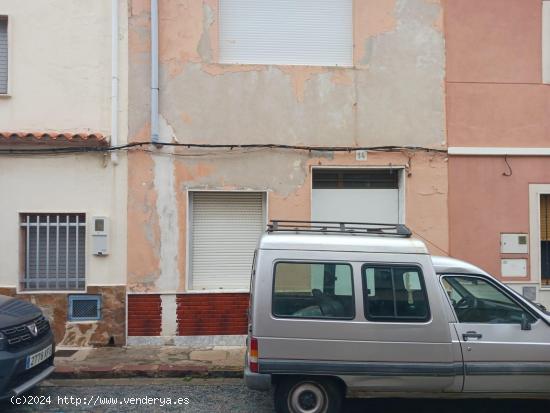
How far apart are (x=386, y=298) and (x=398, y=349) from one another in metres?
0.48

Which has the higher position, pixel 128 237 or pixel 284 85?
pixel 284 85

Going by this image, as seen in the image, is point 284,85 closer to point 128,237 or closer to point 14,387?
point 128,237

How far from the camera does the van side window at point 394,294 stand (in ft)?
15.6

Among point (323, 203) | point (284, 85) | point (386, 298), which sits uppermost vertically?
point (284, 85)

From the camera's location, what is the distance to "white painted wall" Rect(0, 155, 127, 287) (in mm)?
7566

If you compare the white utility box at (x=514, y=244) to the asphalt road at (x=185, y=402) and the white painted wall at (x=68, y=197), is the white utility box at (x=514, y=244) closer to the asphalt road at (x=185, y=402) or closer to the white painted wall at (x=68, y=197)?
the asphalt road at (x=185, y=402)

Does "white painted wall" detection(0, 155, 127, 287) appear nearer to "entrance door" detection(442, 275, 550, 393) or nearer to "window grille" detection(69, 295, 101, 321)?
"window grille" detection(69, 295, 101, 321)

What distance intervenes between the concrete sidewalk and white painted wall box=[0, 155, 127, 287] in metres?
1.08

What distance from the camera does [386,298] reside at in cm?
478

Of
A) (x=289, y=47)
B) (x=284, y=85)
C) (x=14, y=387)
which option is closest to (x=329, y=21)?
(x=289, y=47)

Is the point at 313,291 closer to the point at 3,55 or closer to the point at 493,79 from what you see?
the point at 493,79

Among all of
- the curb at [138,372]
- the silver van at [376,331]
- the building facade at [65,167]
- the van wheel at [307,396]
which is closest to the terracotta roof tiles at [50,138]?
the building facade at [65,167]

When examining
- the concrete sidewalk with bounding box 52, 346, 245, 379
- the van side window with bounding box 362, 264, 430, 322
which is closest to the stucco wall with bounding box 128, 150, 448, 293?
the concrete sidewalk with bounding box 52, 346, 245, 379

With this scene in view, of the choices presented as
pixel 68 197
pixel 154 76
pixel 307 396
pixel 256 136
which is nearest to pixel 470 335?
pixel 307 396
